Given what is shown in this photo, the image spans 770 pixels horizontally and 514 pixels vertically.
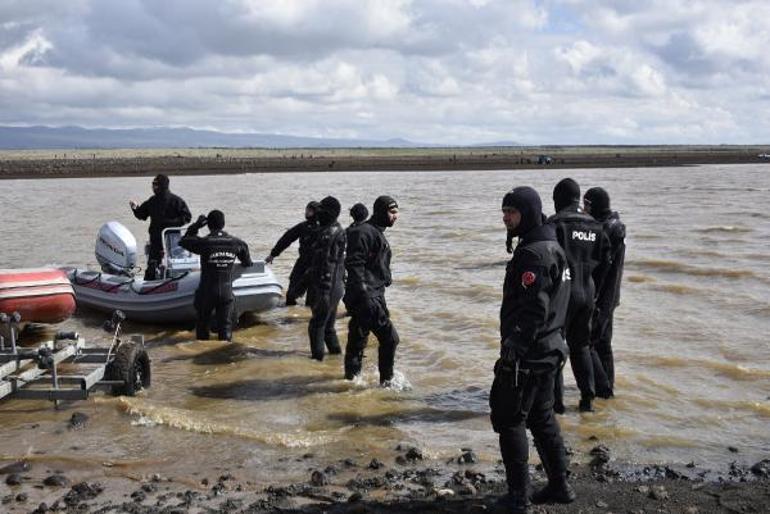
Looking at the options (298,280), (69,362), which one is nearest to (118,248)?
(298,280)

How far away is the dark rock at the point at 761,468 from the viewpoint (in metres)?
6.11

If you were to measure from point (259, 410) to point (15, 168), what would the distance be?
64808 mm

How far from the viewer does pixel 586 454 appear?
6.54m

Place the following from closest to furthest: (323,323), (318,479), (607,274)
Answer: (318,479) → (607,274) → (323,323)

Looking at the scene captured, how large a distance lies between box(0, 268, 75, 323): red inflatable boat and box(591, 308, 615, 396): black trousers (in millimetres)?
5810

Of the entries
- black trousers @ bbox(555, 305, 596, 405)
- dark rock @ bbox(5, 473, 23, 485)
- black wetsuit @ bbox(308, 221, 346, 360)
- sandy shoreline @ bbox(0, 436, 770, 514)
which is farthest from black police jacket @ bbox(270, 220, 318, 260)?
dark rock @ bbox(5, 473, 23, 485)

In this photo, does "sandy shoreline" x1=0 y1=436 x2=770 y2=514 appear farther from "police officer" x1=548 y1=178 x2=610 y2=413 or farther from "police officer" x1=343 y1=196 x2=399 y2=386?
"police officer" x1=343 y1=196 x2=399 y2=386

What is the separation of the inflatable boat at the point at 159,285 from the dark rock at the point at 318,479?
4.93m

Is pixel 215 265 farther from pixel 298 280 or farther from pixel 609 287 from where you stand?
pixel 609 287

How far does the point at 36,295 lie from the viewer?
933 cm

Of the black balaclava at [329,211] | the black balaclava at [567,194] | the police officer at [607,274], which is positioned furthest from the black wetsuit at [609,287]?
the black balaclava at [329,211]

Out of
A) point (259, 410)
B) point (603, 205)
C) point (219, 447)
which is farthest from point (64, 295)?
point (603, 205)

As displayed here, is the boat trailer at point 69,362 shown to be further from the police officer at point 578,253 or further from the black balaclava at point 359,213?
the police officer at point 578,253

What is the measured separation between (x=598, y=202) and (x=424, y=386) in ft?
8.59
